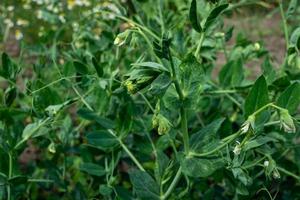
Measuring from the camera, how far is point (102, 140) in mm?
1349

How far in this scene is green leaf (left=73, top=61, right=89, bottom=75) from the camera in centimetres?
133

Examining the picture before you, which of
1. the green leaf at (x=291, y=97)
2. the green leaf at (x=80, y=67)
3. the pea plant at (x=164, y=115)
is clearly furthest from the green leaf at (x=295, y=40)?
the green leaf at (x=80, y=67)

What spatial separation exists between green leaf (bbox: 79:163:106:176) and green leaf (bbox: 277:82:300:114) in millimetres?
521

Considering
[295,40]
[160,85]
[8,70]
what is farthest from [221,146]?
[8,70]

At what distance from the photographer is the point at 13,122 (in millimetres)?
1488

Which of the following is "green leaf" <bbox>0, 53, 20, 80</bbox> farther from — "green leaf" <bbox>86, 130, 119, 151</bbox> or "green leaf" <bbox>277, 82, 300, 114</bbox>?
"green leaf" <bbox>277, 82, 300, 114</bbox>

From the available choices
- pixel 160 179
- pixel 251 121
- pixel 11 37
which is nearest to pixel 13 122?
pixel 160 179

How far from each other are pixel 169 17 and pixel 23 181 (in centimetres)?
77

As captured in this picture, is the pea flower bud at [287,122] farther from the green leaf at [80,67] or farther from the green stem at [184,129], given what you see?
the green leaf at [80,67]

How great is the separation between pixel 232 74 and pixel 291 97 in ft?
1.31

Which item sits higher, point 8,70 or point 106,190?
point 8,70

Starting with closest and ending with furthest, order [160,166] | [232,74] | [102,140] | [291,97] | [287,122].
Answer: [287,122], [291,97], [160,166], [102,140], [232,74]

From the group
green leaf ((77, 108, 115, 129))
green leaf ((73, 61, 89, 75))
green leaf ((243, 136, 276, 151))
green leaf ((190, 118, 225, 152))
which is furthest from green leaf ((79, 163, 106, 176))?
green leaf ((243, 136, 276, 151))

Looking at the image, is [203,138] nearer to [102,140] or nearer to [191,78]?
[191,78]
